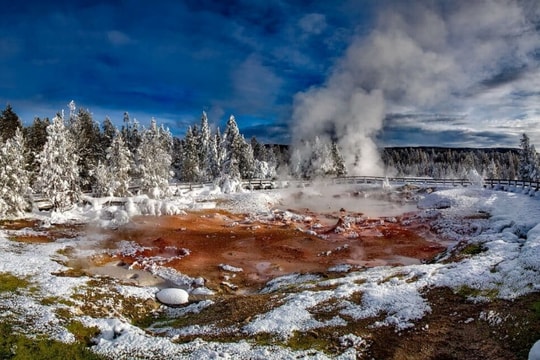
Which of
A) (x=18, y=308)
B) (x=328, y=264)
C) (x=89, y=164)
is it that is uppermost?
(x=89, y=164)

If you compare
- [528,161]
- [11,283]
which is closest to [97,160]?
[11,283]

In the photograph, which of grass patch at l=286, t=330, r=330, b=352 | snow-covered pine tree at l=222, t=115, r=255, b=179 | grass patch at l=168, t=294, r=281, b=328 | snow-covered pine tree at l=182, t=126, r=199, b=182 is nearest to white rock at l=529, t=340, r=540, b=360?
grass patch at l=286, t=330, r=330, b=352

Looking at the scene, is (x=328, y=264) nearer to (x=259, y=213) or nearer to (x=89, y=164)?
(x=259, y=213)

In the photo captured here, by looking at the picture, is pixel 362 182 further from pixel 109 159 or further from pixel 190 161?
pixel 109 159

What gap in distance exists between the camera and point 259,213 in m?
54.8

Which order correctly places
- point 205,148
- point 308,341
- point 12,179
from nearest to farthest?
point 308,341, point 12,179, point 205,148

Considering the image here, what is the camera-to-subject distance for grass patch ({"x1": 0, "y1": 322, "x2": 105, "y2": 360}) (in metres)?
12.5

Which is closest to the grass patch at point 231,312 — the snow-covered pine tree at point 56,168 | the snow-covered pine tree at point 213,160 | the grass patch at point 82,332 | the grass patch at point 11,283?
the grass patch at point 82,332

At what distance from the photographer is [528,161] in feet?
A: 284

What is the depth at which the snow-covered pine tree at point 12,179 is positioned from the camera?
3872cm

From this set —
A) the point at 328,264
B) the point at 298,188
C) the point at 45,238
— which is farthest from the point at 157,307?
the point at 298,188

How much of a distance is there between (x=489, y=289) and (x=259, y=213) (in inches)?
1566

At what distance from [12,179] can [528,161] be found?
309 ft

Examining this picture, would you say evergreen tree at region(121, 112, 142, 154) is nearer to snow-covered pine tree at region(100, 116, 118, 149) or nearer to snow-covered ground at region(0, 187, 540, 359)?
snow-covered pine tree at region(100, 116, 118, 149)
